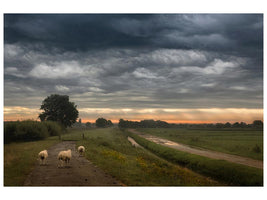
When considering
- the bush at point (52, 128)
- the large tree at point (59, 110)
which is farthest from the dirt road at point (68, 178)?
the large tree at point (59, 110)

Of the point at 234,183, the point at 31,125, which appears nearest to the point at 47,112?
the point at 31,125

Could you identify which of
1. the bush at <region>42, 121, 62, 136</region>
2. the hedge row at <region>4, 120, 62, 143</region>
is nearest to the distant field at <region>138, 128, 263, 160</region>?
the bush at <region>42, 121, 62, 136</region>

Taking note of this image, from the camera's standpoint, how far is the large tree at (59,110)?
242ft

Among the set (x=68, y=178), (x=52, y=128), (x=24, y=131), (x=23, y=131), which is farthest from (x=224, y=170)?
(x=52, y=128)

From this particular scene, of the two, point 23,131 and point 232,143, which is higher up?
point 23,131

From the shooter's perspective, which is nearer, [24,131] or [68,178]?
[68,178]

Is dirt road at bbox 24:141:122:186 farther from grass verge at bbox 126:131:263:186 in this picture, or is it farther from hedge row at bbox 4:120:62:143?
hedge row at bbox 4:120:62:143

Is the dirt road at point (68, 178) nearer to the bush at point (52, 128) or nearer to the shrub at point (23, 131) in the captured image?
the shrub at point (23, 131)

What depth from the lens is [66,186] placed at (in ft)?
41.8

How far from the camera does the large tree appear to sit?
73.8 meters

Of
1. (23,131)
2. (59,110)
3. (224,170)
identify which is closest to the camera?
(224,170)

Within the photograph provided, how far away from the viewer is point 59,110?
246 feet

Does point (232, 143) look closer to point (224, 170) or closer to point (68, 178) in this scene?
point (224, 170)

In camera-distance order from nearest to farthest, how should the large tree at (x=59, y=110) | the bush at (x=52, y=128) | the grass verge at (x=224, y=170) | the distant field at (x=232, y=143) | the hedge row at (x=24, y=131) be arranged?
the grass verge at (x=224, y=170)
the hedge row at (x=24, y=131)
the distant field at (x=232, y=143)
the bush at (x=52, y=128)
the large tree at (x=59, y=110)
